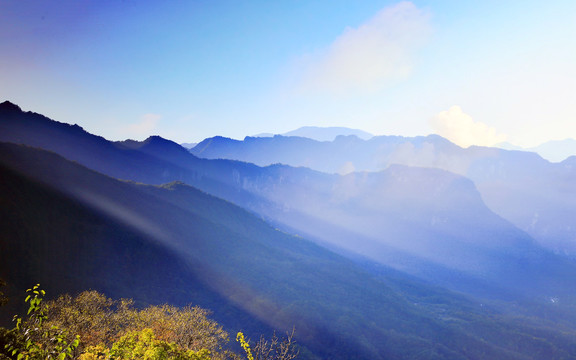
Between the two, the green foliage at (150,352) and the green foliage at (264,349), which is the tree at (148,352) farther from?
the green foliage at (264,349)

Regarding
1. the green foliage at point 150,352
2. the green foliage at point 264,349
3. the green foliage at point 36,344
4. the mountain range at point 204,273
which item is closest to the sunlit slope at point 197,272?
the mountain range at point 204,273

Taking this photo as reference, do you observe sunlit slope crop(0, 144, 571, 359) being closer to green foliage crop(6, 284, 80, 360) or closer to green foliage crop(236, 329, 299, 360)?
green foliage crop(236, 329, 299, 360)

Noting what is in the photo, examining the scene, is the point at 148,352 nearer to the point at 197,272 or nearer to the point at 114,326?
the point at 114,326

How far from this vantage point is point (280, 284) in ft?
466

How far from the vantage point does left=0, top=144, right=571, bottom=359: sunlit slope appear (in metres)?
95.8

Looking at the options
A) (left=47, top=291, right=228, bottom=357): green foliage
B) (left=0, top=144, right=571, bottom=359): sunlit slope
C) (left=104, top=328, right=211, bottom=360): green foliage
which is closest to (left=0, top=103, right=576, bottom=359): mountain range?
(left=0, top=144, right=571, bottom=359): sunlit slope

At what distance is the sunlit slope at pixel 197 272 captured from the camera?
314ft

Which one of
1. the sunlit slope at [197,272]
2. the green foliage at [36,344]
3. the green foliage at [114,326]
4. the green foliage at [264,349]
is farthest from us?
the sunlit slope at [197,272]

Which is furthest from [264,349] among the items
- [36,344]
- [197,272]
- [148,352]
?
[197,272]

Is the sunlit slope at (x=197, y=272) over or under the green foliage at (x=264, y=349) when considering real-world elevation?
under

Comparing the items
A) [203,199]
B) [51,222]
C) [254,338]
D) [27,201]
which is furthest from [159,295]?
[203,199]

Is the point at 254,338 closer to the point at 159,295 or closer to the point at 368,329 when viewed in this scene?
the point at 159,295

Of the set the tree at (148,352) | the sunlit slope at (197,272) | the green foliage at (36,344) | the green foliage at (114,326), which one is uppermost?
the green foliage at (36,344)

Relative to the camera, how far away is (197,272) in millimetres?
128250
